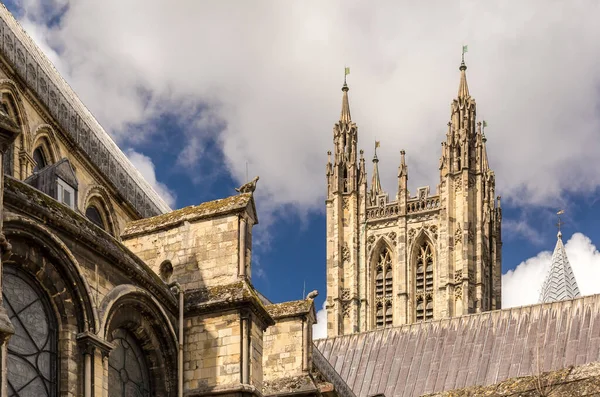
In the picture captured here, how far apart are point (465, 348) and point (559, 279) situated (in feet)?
117

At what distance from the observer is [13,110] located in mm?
19234

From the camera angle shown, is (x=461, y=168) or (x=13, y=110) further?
(x=461, y=168)

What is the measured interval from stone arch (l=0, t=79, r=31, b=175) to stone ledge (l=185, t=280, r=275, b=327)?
149 inches

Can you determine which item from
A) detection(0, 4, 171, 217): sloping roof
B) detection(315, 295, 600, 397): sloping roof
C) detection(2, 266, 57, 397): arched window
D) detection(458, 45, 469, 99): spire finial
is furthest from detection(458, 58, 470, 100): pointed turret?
detection(2, 266, 57, 397): arched window

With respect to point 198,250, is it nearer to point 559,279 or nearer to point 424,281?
point 424,281

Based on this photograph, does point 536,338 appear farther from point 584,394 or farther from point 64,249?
point 584,394

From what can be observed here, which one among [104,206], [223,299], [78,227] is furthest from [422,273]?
[78,227]

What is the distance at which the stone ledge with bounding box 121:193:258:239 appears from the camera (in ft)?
56.6

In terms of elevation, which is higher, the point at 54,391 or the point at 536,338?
the point at 536,338

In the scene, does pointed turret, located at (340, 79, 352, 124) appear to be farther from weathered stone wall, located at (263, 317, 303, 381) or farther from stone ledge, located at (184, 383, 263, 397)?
stone ledge, located at (184, 383, 263, 397)

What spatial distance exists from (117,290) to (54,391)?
168 centimetres

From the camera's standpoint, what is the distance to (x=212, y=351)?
1633cm

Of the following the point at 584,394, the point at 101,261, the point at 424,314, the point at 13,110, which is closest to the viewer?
the point at 584,394

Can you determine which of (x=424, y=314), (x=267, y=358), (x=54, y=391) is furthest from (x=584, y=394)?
(x=424, y=314)
